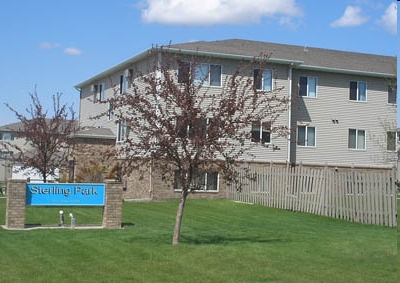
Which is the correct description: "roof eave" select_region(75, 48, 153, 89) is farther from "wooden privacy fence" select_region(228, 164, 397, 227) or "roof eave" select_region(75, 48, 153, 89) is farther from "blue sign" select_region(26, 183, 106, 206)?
"blue sign" select_region(26, 183, 106, 206)

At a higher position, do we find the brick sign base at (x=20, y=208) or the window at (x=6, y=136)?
the window at (x=6, y=136)

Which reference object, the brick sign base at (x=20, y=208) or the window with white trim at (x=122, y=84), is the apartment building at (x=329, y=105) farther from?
the brick sign base at (x=20, y=208)

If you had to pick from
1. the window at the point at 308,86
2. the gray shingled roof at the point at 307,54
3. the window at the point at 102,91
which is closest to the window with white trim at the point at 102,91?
the window at the point at 102,91

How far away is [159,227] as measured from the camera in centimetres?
1675

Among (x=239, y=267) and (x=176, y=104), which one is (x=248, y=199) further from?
(x=239, y=267)

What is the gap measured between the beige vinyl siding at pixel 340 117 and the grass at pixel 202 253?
1637 centimetres

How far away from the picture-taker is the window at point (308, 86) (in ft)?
114

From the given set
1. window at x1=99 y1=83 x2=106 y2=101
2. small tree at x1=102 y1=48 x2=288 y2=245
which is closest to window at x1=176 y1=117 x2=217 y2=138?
small tree at x1=102 y1=48 x2=288 y2=245

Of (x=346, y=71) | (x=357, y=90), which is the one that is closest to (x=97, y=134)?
(x=346, y=71)

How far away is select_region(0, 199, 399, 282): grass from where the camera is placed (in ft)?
32.1

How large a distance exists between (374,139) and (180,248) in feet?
85.2

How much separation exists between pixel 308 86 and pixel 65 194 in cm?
2084

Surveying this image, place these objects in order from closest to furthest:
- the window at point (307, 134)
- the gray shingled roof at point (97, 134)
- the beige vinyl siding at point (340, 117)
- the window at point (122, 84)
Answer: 1. the window at point (307, 134)
2. the beige vinyl siding at point (340, 117)
3. the gray shingled roof at point (97, 134)
4. the window at point (122, 84)

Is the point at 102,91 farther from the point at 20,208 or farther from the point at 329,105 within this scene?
the point at 20,208
